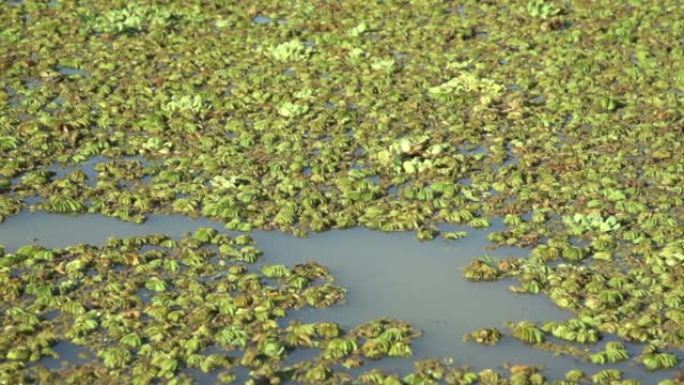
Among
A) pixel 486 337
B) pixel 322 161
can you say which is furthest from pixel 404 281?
pixel 322 161

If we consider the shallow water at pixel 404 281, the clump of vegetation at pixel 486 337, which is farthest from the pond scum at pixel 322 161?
the shallow water at pixel 404 281

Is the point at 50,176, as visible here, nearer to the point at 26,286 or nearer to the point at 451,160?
the point at 26,286

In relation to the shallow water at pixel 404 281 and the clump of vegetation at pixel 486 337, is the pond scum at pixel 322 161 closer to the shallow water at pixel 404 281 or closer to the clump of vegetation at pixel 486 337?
the clump of vegetation at pixel 486 337

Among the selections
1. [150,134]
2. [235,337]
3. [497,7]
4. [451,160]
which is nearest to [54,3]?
[150,134]

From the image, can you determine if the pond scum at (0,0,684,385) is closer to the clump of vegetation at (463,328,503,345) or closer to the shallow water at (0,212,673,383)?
the clump of vegetation at (463,328,503,345)

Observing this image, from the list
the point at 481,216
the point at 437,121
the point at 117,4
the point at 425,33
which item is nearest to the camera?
the point at 481,216

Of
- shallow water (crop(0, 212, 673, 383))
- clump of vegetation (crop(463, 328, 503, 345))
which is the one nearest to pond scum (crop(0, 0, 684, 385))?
clump of vegetation (crop(463, 328, 503, 345))
